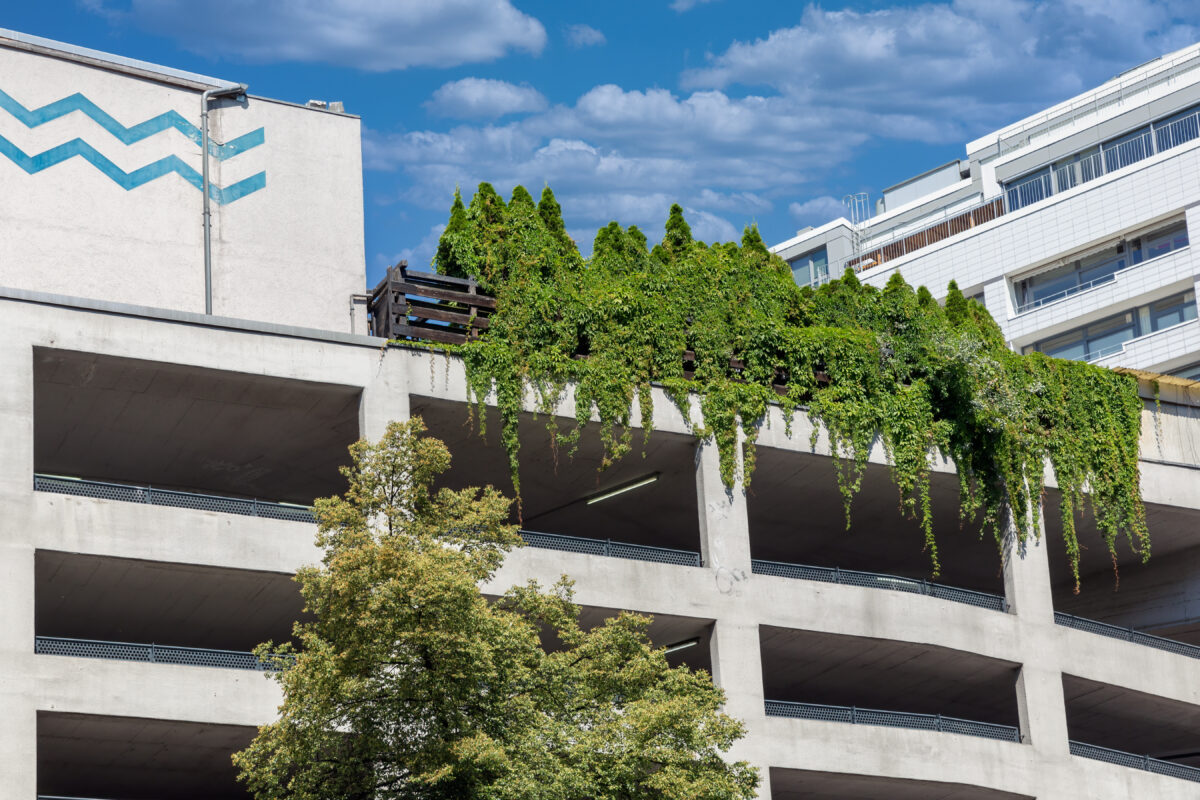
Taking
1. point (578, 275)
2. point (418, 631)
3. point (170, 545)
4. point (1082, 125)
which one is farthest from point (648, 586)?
point (1082, 125)

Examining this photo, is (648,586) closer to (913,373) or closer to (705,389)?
(705,389)

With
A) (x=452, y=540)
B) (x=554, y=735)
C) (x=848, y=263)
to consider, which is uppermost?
(x=848, y=263)

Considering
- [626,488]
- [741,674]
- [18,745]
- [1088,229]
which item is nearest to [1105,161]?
[1088,229]

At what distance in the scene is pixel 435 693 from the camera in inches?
1037

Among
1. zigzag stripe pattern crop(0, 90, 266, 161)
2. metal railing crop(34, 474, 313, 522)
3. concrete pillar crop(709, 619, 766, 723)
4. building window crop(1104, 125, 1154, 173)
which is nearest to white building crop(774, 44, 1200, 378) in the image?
building window crop(1104, 125, 1154, 173)

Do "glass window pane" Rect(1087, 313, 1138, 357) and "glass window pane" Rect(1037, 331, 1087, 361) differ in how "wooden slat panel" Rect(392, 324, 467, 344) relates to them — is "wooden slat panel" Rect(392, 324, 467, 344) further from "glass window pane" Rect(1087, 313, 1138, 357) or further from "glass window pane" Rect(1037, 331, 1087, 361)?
"glass window pane" Rect(1087, 313, 1138, 357)

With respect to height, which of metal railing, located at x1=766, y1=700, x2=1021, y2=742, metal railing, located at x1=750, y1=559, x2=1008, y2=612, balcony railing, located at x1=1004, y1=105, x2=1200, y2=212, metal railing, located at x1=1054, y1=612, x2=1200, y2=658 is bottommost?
metal railing, located at x1=766, y1=700, x2=1021, y2=742

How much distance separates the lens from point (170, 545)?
34.8 metres

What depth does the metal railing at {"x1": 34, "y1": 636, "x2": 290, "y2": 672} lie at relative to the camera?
33.7m

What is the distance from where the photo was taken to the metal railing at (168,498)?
114 ft

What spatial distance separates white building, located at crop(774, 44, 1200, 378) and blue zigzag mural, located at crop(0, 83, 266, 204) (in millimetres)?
35306

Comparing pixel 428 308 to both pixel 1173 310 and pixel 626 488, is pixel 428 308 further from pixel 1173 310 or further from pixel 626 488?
pixel 1173 310

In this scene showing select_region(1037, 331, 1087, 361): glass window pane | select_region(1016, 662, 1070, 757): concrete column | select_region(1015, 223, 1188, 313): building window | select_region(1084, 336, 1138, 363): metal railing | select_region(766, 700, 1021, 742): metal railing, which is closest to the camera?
select_region(766, 700, 1021, 742): metal railing

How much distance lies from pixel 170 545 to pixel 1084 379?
2636 centimetres
